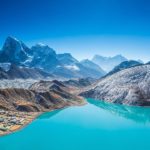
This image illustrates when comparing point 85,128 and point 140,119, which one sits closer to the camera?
point 85,128

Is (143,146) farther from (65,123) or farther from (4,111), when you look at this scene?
(4,111)

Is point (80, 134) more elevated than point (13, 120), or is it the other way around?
point (13, 120)

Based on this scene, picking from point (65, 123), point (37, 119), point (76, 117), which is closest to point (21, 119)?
point (37, 119)

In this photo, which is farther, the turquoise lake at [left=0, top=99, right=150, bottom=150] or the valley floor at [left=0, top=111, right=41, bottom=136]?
the valley floor at [left=0, top=111, right=41, bottom=136]

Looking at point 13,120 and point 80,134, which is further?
point 13,120

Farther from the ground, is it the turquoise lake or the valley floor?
the valley floor

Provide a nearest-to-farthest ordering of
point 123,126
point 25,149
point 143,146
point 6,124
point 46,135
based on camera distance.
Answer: point 25,149 → point 143,146 → point 46,135 → point 6,124 → point 123,126

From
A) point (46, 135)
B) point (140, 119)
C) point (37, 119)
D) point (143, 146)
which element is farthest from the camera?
point (140, 119)

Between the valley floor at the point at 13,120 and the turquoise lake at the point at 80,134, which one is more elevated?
the valley floor at the point at 13,120
